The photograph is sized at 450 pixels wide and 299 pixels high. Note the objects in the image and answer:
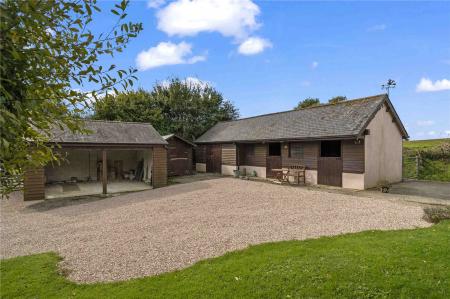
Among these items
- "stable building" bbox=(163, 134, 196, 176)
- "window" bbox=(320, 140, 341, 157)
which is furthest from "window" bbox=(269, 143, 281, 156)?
"stable building" bbox=(163, 134, 196, 176)

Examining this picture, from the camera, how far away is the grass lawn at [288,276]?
14.0ft

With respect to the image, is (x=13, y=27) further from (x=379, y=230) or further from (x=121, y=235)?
(x=379, y=230)

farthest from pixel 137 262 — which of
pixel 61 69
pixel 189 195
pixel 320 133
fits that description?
pixel 320 133

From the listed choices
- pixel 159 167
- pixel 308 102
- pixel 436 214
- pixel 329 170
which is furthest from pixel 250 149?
pixel 308 102

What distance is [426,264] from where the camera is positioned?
4.96 meters

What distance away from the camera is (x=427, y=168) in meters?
19.6

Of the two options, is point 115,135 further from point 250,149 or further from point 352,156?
point 352,156

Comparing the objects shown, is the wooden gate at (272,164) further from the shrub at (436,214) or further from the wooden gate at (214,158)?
the shrub at (436,214)

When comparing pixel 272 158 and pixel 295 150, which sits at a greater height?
pixel 295 150

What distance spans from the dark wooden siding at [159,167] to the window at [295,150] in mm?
7991

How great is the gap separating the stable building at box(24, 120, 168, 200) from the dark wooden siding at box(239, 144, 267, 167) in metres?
6.91

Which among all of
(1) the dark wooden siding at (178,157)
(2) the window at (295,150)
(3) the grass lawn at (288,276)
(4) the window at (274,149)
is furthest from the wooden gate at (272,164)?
(3) the grass lawn at (288,276)

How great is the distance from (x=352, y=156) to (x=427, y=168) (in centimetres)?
923

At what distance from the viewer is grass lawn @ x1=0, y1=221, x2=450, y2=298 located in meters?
4.27
